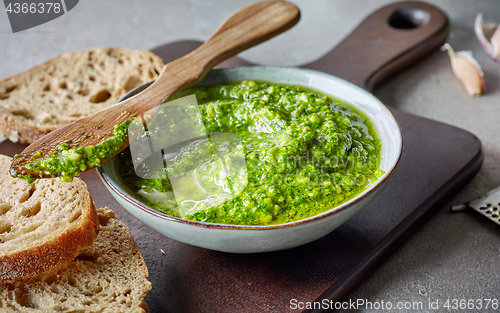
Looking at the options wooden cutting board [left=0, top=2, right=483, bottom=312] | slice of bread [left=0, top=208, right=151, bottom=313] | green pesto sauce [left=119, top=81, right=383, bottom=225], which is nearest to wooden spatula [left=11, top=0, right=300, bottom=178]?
green pesto sauce [left=119, top=81, right=383, bottom=225]

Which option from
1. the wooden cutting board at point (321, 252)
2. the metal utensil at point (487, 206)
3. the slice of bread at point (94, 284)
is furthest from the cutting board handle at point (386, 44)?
the slice of bread at point (94, 284)

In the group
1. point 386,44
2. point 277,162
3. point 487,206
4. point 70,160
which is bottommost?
point 487,206

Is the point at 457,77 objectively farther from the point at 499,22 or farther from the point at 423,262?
the point at 423,262

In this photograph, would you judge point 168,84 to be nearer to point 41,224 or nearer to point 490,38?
point 41,224

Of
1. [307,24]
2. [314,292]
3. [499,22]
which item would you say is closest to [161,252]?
[314,292]

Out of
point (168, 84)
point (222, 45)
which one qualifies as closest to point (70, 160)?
point (168, 84)

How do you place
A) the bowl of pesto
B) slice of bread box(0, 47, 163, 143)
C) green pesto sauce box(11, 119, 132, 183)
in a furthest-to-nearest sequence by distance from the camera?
slice of bread box(0, 47, 163, 143)
green pesto sauce box(11, 119, 132, 183)
the bowl of pesto

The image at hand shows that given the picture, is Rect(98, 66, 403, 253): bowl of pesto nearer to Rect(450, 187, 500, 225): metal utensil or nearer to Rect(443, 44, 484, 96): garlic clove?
Rect(450, 187, 500, 225): metal utensil
